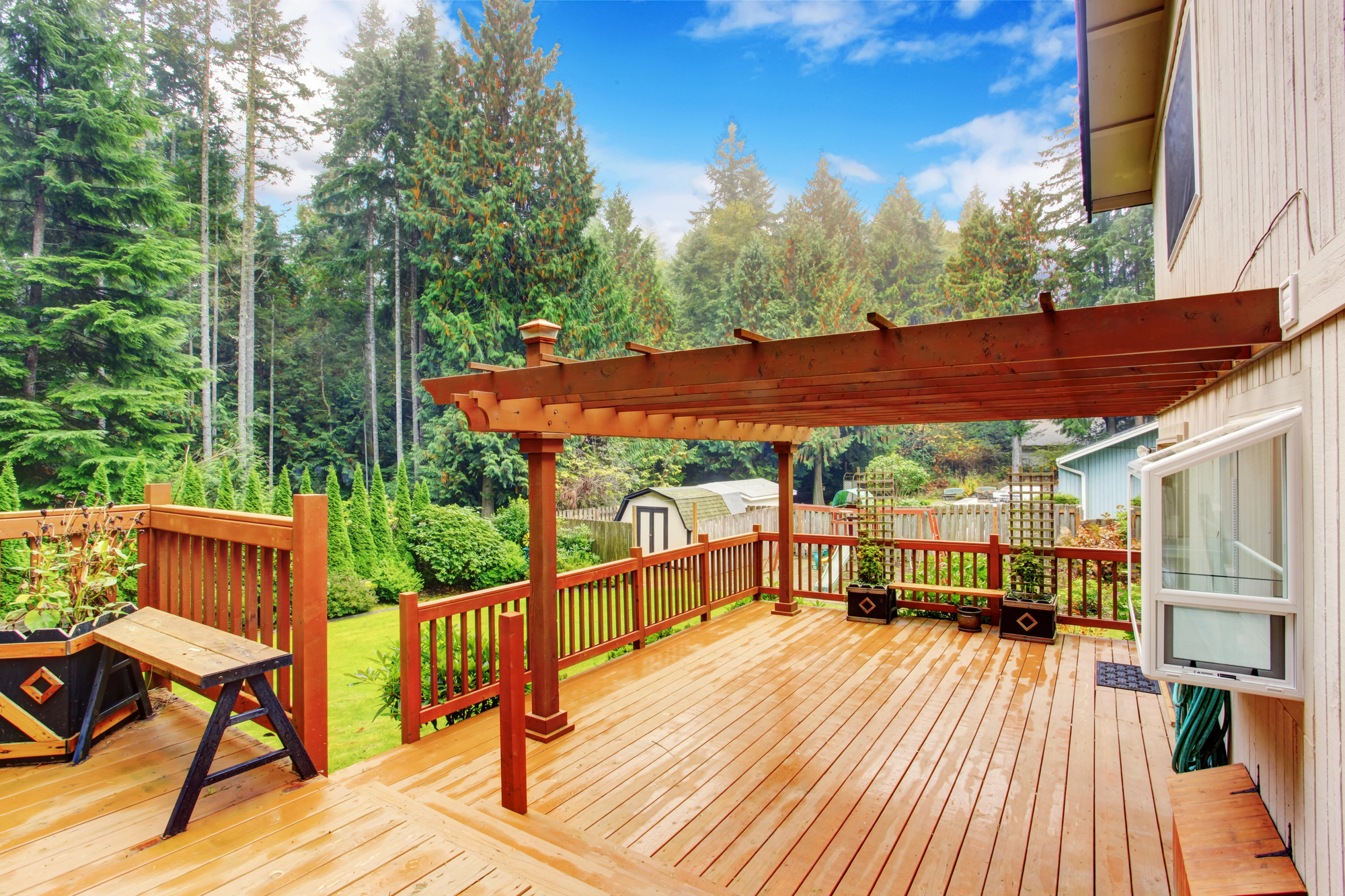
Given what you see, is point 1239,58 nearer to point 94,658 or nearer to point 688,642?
point 688,642

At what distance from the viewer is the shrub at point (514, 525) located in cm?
1196

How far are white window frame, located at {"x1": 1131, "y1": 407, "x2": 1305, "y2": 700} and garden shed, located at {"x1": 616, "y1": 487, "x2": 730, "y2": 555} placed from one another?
10030 mm

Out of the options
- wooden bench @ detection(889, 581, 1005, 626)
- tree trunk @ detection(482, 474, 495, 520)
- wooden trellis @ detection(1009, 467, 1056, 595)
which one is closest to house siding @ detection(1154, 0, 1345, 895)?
wooden trellis @ detection(1009, 467, 1056, 595)

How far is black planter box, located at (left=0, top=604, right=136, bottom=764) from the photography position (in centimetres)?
275

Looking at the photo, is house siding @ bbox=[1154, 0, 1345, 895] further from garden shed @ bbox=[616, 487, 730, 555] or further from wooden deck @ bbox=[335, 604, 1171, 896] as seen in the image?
garden shed @ bbox=[616, 487, 730, 555]

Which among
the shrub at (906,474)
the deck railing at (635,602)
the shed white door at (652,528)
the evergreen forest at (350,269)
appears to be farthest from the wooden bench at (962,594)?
the shrub at (906,474)

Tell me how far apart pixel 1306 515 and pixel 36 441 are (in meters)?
15.1

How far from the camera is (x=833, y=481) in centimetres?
2598

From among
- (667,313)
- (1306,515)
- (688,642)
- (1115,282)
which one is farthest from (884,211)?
(1306,515)

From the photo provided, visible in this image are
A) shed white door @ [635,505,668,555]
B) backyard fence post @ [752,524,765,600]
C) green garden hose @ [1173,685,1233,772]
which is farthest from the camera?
shed white door @ [635,505,668,555]

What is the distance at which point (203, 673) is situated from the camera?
7.66ft

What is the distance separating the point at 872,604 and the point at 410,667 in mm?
4517

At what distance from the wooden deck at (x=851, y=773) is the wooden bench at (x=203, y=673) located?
0.68 meters

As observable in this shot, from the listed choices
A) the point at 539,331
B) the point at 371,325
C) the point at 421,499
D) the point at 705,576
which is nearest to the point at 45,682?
the point at 539,331
